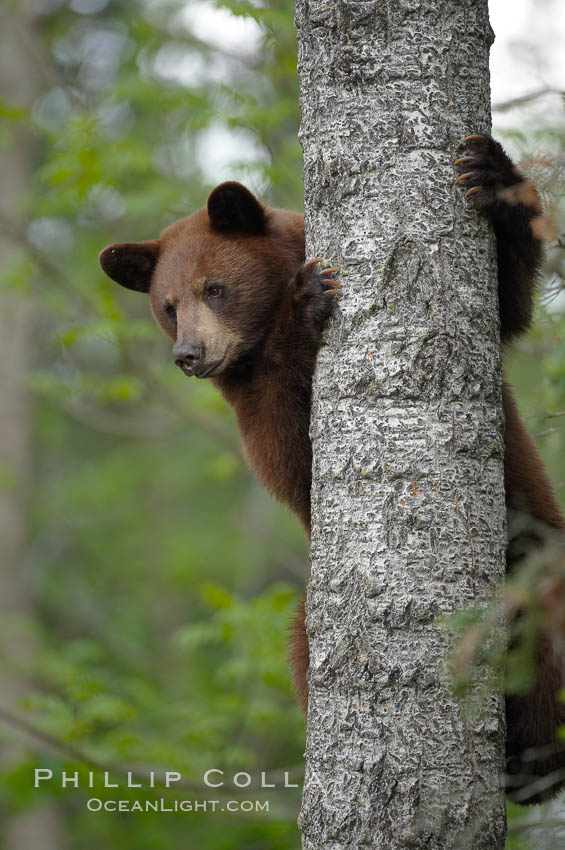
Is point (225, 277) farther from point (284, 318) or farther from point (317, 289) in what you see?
point (317, 289)

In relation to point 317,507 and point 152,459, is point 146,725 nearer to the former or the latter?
point 152,459

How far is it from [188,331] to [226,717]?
13.8 feet

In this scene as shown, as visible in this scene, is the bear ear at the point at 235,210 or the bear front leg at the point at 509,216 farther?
the bear ear at the point at 235,210

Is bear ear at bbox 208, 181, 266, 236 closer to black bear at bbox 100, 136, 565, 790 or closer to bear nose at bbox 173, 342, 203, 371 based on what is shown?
black bear at bbox 100, 136, 565, 790

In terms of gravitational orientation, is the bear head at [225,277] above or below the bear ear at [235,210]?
below

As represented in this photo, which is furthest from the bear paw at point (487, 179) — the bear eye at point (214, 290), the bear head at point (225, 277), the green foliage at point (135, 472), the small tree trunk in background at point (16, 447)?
the small tree trunk in background at point (16, 447)

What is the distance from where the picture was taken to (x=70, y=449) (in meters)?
16.8

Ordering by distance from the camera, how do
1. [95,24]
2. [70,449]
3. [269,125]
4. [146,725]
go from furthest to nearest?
1. [70,449]
2. [95,24]
3. [146,725]
4. [269,125]

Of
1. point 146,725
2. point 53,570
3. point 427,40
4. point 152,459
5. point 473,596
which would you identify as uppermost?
point 427,40

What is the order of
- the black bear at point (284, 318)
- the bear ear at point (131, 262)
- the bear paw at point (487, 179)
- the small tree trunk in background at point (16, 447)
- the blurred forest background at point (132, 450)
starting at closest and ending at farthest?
1. the bear paw at point (487, 179)
2. the black bear at point (284, 318)
3. the bear ear at point (131, 262)
4. the blurred forest background at point (132, 450)
5. the small tree trunk in background at point (16, 447)

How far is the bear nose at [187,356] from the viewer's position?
399 cm

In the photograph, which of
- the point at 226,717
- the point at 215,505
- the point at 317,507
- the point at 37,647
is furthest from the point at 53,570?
the point at 317,507

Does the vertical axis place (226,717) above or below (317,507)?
below

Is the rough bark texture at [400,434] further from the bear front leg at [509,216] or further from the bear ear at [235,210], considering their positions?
the bear ear at [235,210]
